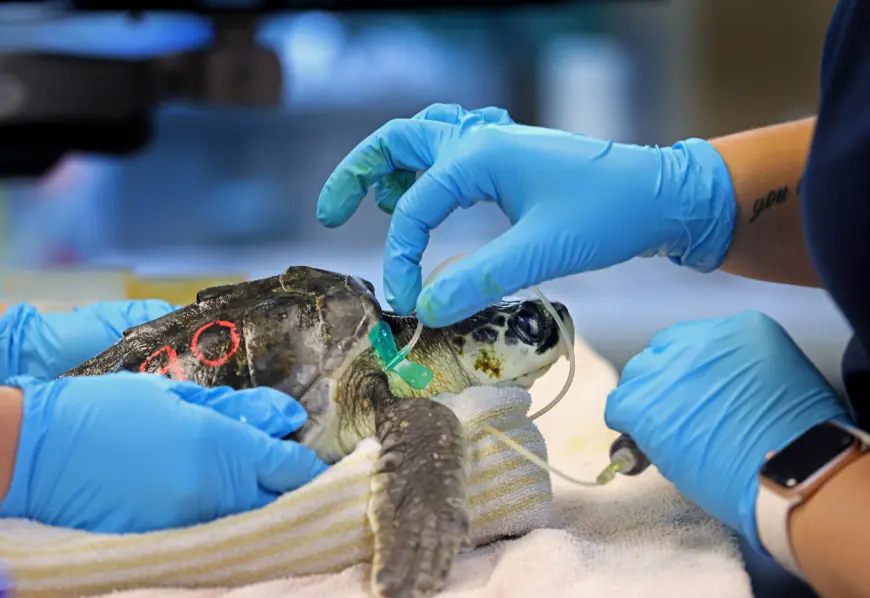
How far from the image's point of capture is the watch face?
75 cm

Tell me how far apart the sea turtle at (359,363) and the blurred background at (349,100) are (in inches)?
63.9

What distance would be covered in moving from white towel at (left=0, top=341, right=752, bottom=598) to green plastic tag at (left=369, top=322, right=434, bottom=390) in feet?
0.37

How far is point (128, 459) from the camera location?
0.77 m

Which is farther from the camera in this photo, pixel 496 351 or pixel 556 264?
pixel 496 351

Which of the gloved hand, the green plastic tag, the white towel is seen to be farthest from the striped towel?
the gloved hand

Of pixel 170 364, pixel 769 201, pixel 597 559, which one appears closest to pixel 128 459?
pixel 170 364

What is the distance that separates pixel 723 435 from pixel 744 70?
2.43 metres

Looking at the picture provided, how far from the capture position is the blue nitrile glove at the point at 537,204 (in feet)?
2.72

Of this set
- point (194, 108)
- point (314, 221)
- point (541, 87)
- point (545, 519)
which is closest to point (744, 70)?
point (541, 87)

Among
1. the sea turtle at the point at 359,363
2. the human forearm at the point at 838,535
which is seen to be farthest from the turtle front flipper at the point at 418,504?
the human forearm at the point at 838,535

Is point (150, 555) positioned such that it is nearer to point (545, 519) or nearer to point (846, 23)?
point (545, 519)

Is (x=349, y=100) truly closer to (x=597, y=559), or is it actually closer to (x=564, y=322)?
(x=564, y=322)

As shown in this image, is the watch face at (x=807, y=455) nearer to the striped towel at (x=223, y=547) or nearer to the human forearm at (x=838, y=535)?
the human forearm at (x=838, y=535)

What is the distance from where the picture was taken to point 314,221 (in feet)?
10.0
